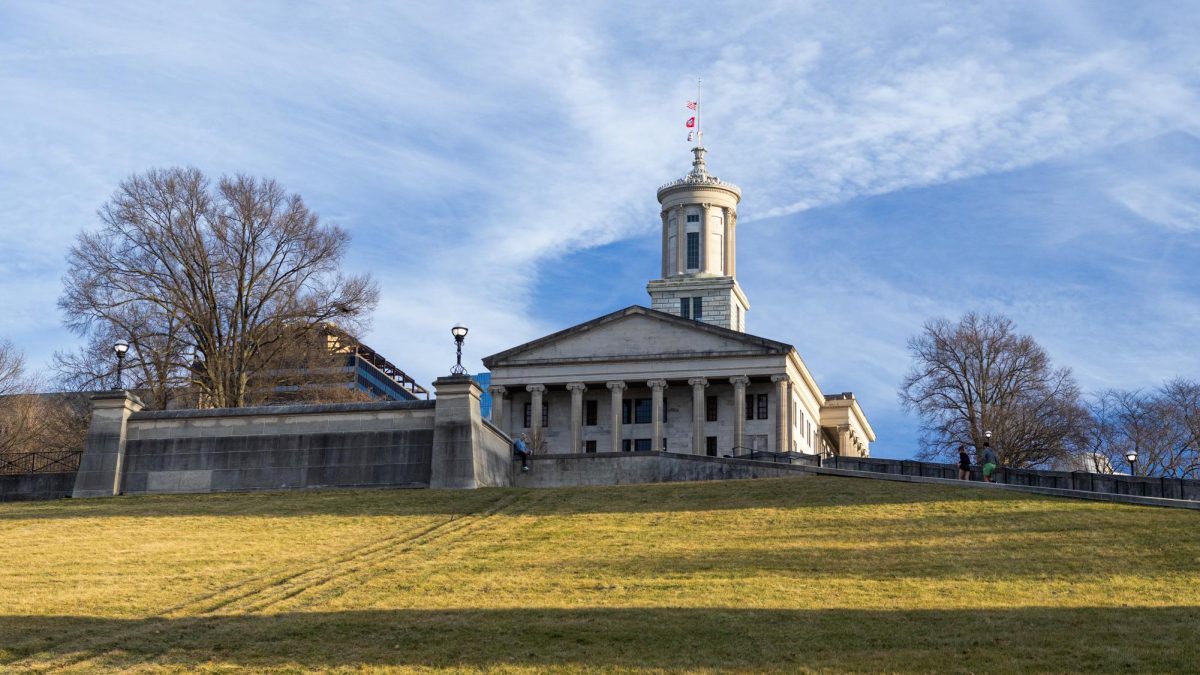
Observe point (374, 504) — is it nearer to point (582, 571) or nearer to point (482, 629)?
point (582, 571)

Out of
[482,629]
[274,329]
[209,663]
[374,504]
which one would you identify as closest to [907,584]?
[482,629]

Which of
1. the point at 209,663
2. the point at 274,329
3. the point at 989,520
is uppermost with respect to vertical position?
the point at 274,329

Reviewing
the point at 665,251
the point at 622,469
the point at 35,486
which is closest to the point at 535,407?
the point at 665,251

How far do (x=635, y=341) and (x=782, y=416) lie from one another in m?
8.52

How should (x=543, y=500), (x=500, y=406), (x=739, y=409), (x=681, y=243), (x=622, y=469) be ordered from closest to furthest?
(x=543, y=500)
(x=622, y=469)
(x=739, y=409)
(x=500, y=406)
(x=681, y=243)

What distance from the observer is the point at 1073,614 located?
70.2 feet

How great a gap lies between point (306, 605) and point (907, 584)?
353 inches

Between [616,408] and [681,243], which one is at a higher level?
[681,243]

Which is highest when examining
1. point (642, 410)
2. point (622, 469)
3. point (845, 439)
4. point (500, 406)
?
point (845, 439)

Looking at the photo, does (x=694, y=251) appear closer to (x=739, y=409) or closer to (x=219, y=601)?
(x=739, y=409)

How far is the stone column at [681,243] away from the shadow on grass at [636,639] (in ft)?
238

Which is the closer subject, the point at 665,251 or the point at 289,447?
the point at 289,447

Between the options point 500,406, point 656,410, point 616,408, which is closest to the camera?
point 656,410

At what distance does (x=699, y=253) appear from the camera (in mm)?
94000
